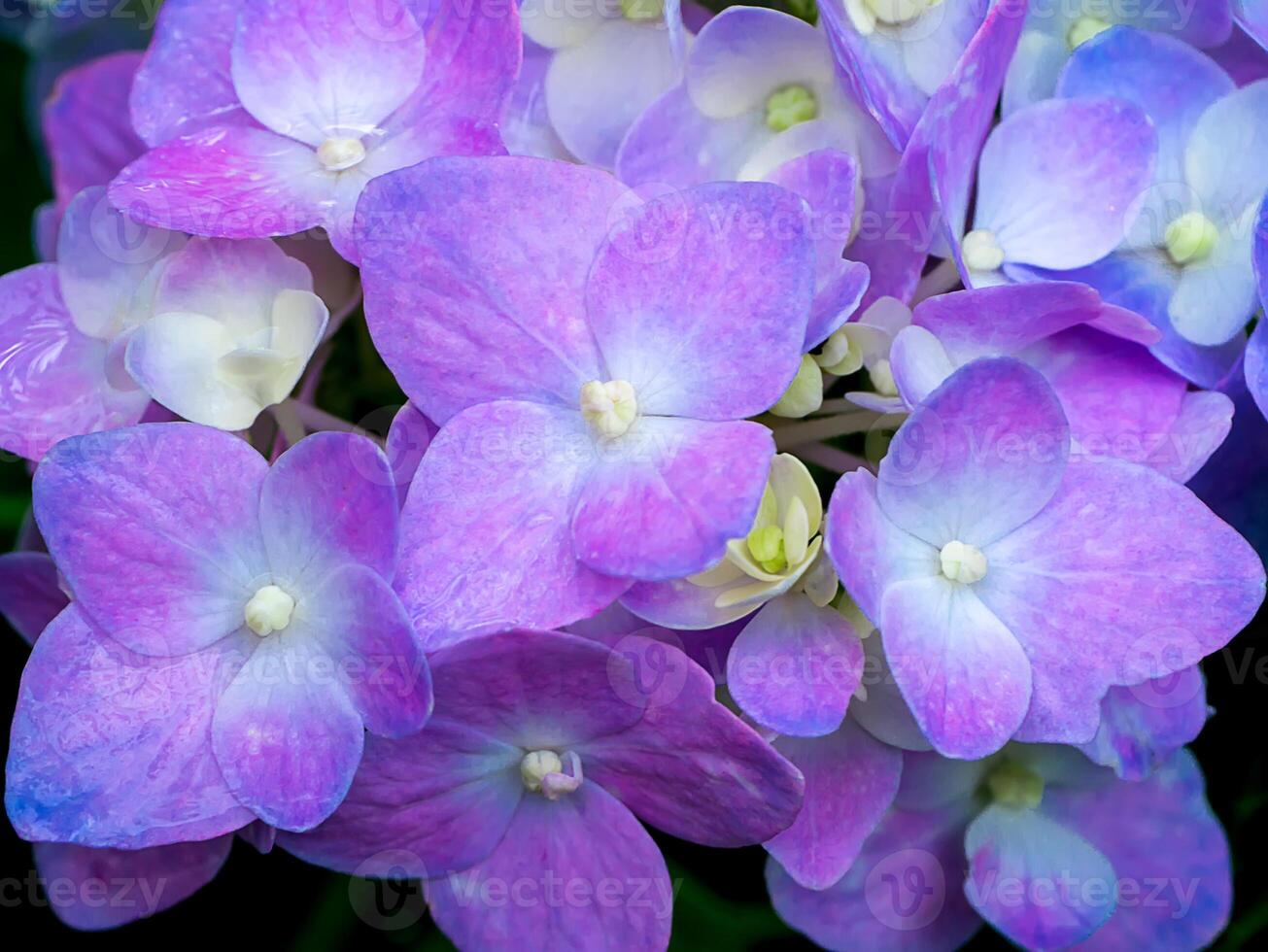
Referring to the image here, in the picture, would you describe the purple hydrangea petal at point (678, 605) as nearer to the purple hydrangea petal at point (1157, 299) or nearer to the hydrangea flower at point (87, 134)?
the purple hydrangea petal at point (1157, 299)

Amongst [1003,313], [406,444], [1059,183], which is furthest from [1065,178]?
[406,444]

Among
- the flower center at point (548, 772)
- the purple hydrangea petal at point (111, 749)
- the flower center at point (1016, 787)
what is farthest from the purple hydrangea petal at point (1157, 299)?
the purple hydrangea petal at point (111, 749)

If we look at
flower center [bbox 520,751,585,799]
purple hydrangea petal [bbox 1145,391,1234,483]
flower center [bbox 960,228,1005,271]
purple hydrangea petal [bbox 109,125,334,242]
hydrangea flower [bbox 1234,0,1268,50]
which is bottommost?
flower center [bbox 520,751,585,799]

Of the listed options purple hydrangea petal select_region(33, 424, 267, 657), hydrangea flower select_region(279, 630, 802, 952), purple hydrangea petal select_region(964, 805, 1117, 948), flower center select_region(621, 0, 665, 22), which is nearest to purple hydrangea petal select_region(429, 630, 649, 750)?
hydrangea flower select_region(279, 630, 802, 952)

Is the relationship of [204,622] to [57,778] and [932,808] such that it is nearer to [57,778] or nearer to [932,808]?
[57,778]

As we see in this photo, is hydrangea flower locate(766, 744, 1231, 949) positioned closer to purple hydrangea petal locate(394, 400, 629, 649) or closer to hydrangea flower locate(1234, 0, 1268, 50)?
purple hydrangea petal locate(394, 400, 629, 649)

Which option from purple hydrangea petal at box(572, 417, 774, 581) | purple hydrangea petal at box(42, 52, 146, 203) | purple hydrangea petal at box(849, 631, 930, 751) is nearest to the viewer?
purple hydrangea petal at box(572, 417, 774, 581)

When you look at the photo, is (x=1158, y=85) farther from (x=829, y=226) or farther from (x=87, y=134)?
(x=87, y=134)
